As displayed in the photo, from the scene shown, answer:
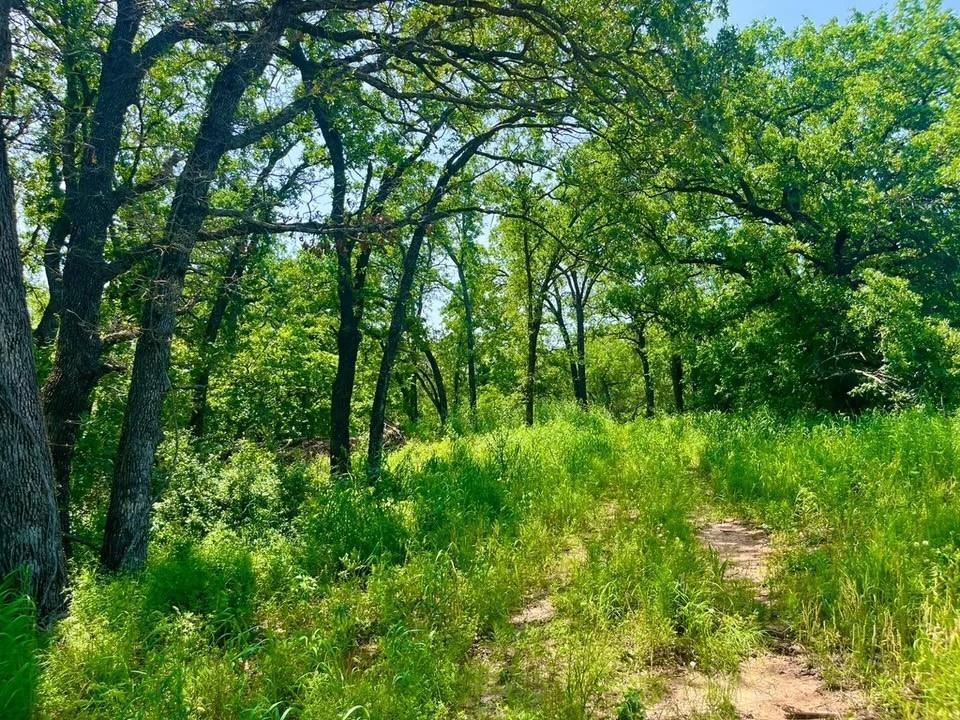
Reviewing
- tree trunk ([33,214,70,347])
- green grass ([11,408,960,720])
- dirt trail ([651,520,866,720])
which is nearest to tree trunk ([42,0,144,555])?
green grass ([11,408,960,720])

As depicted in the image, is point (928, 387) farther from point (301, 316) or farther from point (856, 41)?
point (301, 316)

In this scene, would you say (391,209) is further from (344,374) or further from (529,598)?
(529,598)

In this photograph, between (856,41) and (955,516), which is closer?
(955,516)

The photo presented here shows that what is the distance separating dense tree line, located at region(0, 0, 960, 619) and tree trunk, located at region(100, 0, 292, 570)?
0.03m

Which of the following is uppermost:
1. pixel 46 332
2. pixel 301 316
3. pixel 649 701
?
pixel 301 316

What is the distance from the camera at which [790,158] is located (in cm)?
1239

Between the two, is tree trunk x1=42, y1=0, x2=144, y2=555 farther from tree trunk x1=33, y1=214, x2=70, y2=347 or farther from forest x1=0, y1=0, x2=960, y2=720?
tree trunk x1=33, y1=214, x2=70, y2=347

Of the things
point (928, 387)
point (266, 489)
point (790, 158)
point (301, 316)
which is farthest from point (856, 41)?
point (266, 489)

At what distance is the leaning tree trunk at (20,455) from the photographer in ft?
13.3

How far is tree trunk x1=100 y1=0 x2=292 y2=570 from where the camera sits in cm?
554

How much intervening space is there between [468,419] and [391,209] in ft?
22.4

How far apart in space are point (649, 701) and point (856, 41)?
20.5 metres

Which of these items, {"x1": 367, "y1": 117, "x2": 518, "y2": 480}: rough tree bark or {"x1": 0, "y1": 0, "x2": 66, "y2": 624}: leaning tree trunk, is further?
{"x1": 367, "y1": 117, "x2": 518, "y2": 480}: rough tree bark

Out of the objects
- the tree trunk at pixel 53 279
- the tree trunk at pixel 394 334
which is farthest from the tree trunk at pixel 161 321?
the tree trunk at pixel 394 334
